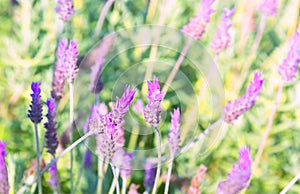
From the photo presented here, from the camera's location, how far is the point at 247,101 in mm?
988

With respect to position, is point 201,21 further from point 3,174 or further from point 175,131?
point 3,174

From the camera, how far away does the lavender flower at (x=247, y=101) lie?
0.97 meters

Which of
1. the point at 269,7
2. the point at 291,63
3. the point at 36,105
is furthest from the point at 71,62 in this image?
the point at 269,7

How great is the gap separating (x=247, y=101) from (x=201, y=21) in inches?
10.3

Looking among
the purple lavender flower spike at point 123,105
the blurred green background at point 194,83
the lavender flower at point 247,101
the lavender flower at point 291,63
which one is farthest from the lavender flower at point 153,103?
the blurred green background at point 194,83

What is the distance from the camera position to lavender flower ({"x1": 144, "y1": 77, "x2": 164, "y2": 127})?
756 millimetres

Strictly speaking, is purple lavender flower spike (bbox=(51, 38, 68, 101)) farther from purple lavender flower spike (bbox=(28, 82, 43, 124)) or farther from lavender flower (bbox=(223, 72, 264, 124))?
lavender flower (bbox=(223, 72, 264, 124))

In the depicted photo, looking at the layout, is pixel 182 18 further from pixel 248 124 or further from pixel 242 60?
pixel 248 124

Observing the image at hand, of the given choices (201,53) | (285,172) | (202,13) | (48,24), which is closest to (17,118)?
(48,24)

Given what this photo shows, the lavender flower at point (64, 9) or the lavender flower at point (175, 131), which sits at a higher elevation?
the lavender flower at point (64, 9)

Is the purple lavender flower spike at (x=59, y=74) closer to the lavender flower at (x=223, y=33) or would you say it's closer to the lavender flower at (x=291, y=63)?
the lavender flower at (x=223, y=33)

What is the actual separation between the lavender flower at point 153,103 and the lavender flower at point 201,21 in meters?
0.42

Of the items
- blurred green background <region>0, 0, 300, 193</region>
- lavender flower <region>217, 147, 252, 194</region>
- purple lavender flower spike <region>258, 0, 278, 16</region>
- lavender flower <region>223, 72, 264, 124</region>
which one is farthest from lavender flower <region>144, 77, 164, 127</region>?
purple lavender flower spike <region>258, 0, 278, 16</region>

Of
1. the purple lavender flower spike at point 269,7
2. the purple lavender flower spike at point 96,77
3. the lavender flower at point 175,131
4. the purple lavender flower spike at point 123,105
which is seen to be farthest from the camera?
the purple lavender flower spike at point 269,7
